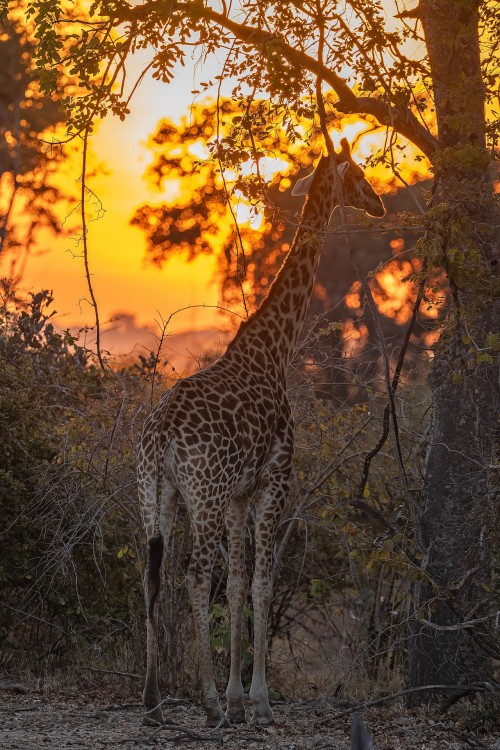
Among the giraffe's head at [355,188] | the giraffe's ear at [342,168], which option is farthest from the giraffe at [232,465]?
the giraffe's head at [355,188]

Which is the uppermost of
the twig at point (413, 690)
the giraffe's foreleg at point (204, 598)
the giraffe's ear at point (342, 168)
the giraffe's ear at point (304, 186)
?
the giraffe's ear at point (342, 168)

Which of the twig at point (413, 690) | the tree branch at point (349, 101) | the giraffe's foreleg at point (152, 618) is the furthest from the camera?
the tree branch at point (349, 101)

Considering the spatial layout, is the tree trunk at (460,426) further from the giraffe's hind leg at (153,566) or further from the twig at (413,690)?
the giraffe's hind leg at (153,566)

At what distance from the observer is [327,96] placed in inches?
342

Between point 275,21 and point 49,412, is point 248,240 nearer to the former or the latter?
point 49,412

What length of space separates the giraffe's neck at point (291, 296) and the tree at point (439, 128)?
2.14 feet

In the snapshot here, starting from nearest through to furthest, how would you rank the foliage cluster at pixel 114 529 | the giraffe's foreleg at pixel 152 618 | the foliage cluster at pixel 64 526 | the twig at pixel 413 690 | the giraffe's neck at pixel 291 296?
the twig at pixel 413 690
the giraffe's foreleg at pixel 152 618
the giraffe's neck at pixel 291 296
the foliage cluster at pixel 114 529
the foliage cluster at pixel 64 526

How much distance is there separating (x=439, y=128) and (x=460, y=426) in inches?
79.1

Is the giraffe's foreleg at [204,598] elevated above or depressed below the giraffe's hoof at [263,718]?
above

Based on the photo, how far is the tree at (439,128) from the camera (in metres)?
6.53

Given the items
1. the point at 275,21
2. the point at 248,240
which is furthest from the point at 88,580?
the point at 248,240

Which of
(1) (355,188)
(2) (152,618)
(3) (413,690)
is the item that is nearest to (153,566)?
(2) (152,618)

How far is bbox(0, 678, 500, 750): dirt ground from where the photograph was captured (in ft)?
19.8

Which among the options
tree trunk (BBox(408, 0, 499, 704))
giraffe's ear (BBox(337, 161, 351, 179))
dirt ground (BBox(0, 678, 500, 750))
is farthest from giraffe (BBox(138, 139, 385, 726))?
tree trunk (BBox(408, 0, 499, 704))
